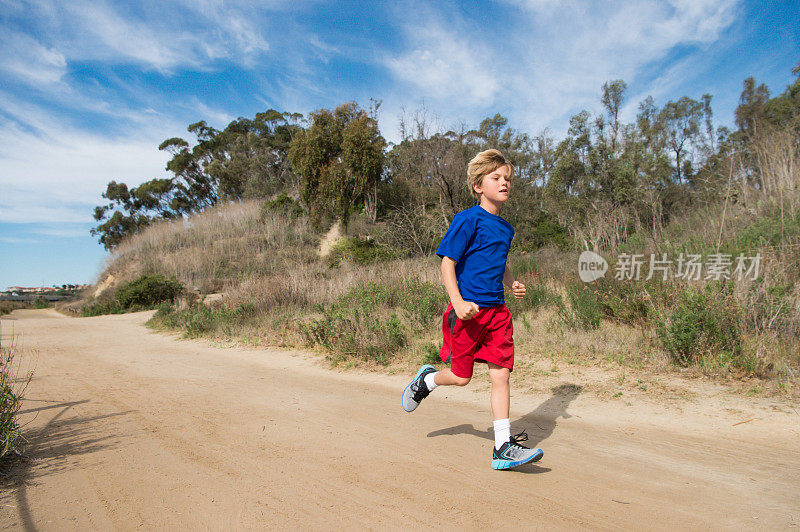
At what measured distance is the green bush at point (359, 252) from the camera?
19.5m

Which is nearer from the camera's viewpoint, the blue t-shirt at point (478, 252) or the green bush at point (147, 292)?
the blue t-shirt at point (478, 252)

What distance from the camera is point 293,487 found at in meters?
2.76

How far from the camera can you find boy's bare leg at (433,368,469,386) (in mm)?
3305

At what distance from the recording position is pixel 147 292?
20.5 meters

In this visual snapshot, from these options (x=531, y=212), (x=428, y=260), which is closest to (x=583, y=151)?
(x=531, y=212)

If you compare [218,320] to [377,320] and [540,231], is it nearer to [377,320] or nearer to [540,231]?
[377,320]

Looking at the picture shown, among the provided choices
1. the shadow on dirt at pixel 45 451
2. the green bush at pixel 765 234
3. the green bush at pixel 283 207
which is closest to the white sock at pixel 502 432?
the shadow on dirt at pixel 45 451

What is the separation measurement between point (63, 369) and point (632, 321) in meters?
8.97

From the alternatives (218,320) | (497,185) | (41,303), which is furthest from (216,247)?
(497,185)

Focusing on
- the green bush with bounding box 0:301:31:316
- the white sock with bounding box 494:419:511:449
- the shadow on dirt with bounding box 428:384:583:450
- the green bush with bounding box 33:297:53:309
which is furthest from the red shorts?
the green bush with bounding box 33:297:53:309

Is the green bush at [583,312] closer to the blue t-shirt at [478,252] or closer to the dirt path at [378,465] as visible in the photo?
the dirt path at [378,465]

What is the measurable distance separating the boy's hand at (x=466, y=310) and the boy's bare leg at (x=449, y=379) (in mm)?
605

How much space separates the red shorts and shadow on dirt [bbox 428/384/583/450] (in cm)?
88

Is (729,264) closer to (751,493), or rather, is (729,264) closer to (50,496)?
(751,493)
